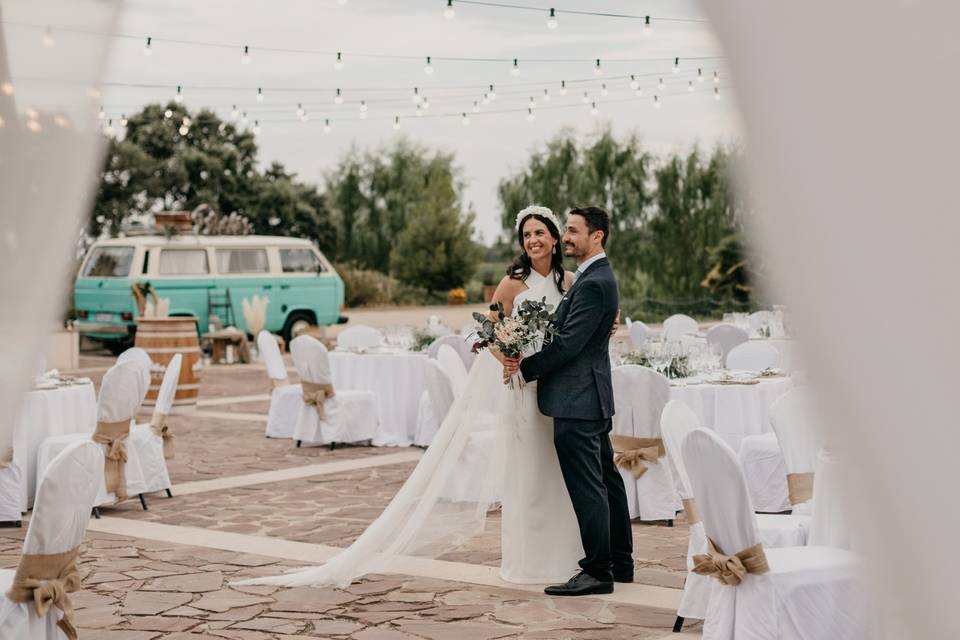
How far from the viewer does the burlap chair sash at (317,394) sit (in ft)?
34.6

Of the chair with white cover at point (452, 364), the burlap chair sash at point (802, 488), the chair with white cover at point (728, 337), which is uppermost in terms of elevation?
the chair with white cover at point (728, 337)

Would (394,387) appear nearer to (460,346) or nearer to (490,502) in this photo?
(460,346)

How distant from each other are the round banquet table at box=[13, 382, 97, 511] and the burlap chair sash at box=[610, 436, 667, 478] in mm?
3828

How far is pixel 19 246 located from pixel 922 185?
120 centimetres

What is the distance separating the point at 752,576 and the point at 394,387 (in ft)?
23.7

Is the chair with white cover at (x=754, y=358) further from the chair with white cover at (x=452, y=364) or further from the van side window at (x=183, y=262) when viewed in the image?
the van side window at (x=183, y=262)

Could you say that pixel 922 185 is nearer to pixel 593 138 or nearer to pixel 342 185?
pixel 593 138

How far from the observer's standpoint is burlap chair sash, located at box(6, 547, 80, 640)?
382 centimetres

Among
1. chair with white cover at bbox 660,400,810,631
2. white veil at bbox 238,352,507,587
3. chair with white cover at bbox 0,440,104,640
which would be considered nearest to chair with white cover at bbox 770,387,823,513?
chair with white cover at bbox 660,400,810,631

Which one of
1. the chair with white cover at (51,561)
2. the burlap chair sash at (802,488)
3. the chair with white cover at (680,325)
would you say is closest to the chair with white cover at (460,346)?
the chair with white cover at (680,325)

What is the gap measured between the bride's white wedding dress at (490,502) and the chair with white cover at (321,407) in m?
4.71

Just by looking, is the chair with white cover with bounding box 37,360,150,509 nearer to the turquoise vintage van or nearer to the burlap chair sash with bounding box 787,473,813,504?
the burlap chair sash with bounding box 787,473,813,504

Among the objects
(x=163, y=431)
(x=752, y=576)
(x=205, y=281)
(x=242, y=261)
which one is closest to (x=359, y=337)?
(x=163, y=431)

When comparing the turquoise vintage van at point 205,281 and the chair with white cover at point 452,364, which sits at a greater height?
the turquoise vintage van at point 205,281
